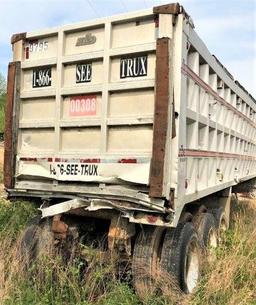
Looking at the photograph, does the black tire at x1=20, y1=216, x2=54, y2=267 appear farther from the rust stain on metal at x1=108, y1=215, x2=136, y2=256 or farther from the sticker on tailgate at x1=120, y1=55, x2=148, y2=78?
the sticker on tailgate at x1=120, y1=55, x2=148, y2=78

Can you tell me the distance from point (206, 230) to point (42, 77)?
9.04ft

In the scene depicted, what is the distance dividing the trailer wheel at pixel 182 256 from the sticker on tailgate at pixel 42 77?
6.87 feet

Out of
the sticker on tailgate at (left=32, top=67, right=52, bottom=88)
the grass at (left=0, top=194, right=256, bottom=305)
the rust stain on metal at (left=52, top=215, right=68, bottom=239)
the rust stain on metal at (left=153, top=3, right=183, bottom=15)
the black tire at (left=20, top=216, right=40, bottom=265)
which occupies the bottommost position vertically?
the grass at (left=0, top=194, right=256, bottom=305)

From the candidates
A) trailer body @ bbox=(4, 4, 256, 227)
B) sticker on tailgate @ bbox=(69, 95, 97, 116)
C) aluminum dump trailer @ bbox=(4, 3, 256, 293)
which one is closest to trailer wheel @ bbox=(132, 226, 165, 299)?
aluminum dump trailer @ bbox=(4, 3, 256, 293)

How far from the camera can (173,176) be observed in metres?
4.17

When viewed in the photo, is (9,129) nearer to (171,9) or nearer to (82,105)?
(82,105)

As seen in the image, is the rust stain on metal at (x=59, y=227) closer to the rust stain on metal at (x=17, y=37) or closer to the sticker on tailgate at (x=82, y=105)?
the sticker on tailgate at (x=82, y=105)

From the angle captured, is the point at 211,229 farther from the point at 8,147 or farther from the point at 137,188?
the point at 8,147

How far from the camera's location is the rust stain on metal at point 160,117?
4086 mm

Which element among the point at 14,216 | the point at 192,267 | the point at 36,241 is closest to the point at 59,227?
the point at 36,241

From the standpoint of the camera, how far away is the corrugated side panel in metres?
4.36

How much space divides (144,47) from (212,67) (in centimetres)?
164

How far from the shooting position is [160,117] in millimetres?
4109

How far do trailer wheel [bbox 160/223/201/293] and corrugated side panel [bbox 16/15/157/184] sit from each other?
2.46 feet
